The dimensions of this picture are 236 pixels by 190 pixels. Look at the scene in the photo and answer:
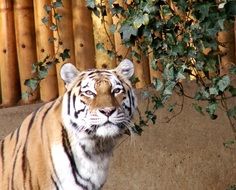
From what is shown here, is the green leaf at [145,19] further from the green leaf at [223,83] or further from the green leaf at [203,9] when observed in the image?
the green leaf at [223,83]

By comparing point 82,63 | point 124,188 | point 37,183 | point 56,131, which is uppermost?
point 82,63

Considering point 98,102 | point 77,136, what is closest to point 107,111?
point 98,102

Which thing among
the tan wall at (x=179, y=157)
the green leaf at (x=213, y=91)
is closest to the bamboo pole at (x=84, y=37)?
the tan wall at (x=179, y=157)

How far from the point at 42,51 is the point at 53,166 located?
1787mm

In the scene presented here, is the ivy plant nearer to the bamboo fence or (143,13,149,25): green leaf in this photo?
(143,13,149,25): green leaf

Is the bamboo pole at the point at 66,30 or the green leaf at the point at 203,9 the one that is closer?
the green leaf at the point at 203,9

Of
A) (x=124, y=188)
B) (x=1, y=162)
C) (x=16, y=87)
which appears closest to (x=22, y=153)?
(x=1, y=162)

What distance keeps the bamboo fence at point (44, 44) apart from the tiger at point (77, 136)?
4.24ft

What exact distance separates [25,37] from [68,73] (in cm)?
167

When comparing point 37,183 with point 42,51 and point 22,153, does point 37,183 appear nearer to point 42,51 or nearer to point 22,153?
point 22,153

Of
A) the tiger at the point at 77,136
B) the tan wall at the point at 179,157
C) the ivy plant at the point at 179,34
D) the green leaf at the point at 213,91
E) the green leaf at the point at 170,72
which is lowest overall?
the tan wall at the point at 179,157

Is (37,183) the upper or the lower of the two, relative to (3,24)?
lower

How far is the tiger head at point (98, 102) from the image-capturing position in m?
3.05

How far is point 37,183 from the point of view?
3131mm
